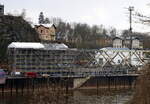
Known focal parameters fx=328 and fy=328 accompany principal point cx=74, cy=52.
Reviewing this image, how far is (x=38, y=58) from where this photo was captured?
52.4 metres

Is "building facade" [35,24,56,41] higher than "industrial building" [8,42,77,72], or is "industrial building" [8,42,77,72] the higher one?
"building facade" [35,24,56,41]

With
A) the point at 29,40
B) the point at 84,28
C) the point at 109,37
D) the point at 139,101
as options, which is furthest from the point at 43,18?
the point at 139,101

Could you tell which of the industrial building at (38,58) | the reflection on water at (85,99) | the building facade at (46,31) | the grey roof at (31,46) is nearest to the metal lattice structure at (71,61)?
the industrial building at (38,58)

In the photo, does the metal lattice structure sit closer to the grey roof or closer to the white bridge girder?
the white bridge girder

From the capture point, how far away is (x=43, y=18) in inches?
4710

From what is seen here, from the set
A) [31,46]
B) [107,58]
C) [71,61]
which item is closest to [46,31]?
[107,58]

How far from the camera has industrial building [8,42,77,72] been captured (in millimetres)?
51219

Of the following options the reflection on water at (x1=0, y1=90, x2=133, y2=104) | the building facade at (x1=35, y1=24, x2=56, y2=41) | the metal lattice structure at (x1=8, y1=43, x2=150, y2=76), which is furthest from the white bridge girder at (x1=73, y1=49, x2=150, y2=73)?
the building facade at (x1=35, y1=24, x2=56, y2=41)

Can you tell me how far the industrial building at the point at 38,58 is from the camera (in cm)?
5122

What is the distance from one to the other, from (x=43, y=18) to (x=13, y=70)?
70.9m

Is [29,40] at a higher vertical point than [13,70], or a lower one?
higher

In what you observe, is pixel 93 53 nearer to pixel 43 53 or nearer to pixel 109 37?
pixel 43 53

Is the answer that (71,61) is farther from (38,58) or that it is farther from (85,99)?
(85,99)

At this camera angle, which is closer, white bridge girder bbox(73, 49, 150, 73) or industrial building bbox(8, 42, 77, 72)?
industrial building bbox(8, 42, 77, 72)
